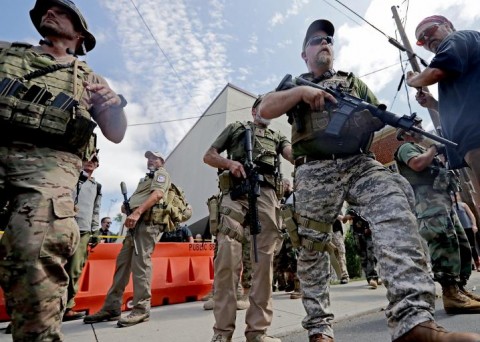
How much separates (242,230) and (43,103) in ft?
4.90

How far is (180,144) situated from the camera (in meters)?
20.4

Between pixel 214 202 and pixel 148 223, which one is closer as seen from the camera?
pixel 214 202

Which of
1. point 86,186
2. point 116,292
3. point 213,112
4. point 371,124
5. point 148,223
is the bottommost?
point 116,292

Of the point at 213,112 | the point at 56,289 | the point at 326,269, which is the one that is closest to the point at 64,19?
the point at 56,289

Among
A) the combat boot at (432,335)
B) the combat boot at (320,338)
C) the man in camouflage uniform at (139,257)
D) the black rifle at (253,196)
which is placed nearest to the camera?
the combat boot at (432,335)

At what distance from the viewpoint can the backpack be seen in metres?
3.76

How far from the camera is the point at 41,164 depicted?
152 cm

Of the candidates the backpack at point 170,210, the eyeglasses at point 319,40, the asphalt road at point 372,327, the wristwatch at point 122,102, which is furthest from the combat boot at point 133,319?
the eyeglasses at point 319,40

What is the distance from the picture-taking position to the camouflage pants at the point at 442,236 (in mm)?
2965

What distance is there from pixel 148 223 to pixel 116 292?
30.6 inches

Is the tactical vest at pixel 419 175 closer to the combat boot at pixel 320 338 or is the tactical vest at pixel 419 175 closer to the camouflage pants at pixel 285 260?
the combat boot at pixel 320 338

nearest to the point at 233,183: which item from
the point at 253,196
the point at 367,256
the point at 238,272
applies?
the point at 253,196

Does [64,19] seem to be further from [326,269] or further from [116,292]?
[116,292]

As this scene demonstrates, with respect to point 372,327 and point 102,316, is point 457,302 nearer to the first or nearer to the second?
point 372,327
